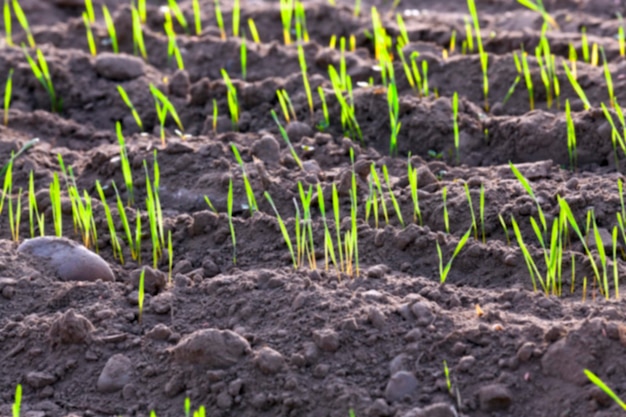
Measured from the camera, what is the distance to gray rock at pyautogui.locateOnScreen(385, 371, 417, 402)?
1.97 m

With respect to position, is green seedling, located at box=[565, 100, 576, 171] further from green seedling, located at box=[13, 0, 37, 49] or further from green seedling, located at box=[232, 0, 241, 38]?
green seedling, located at box=[13, 0, 37, 49]

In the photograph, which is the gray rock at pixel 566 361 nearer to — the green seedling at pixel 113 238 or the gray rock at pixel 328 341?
the gray rock at pixel 328 341

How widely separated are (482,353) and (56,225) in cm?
121

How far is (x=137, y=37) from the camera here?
12.9 feet

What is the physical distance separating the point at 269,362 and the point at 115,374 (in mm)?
326

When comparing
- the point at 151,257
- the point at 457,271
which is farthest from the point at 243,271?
the point at 457,271

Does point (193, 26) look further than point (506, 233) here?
Yes

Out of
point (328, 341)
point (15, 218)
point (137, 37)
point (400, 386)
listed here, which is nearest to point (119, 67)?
point (137, 37)

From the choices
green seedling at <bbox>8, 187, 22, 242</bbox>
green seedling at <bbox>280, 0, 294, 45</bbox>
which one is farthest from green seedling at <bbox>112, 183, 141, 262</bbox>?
green seedling at <bbox>280, 0, 294, 45</bbox>

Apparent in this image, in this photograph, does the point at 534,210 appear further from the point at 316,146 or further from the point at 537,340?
the point at 316,146

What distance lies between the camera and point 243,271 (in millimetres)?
2457

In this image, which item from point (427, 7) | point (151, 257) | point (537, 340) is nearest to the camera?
point (537, 340)

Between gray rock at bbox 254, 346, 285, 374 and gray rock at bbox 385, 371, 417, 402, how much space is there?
0.71ft

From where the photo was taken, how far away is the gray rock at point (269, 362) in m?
2.02
